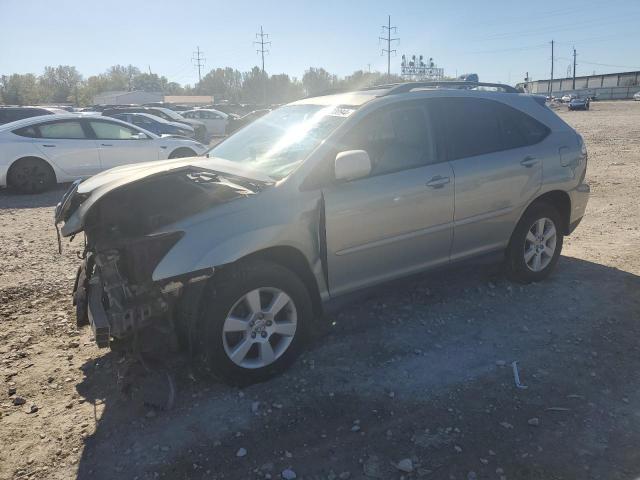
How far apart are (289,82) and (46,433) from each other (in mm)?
114252

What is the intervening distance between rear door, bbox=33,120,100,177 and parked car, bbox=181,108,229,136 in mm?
17543

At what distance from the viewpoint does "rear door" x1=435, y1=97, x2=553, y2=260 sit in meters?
4.20

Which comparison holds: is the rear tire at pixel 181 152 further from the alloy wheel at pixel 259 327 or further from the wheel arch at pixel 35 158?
the alloy wheel at pixel 259 327

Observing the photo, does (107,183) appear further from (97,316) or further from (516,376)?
(516,376)

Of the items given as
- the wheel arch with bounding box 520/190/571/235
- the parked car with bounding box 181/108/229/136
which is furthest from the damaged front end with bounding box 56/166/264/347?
the parked car with bounding box 181/108/229/136

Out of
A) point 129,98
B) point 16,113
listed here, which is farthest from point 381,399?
point 129,98

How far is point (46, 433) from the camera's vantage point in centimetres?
294

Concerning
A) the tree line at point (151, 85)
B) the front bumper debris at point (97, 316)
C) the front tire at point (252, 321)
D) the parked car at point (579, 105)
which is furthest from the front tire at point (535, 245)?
the tree line at point (151, 85)

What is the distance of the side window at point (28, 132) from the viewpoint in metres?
9.53

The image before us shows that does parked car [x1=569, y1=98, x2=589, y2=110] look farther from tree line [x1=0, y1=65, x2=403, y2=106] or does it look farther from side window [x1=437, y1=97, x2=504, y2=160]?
→ side window [x1=437, y1=97, x2=504, y2=160]

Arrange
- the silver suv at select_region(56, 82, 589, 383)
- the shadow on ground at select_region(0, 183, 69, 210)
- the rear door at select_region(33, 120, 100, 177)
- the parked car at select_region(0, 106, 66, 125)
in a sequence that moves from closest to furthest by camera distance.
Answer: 1. the silver suv at select_region(56, 82, 589, 383)
2. the shadow on ground at select_region(0, 183, 69, 210)
3. the rear door at select_region(33, 120, 100, 177)
4. the parked car at select_region(0, 106, 66, 125)

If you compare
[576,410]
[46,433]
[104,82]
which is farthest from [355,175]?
[104,82]

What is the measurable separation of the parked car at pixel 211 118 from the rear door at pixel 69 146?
691 inches

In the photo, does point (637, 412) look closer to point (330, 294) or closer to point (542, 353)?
point (542, 353)
